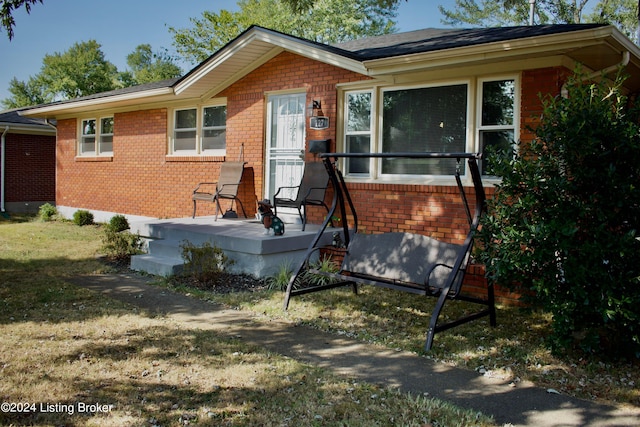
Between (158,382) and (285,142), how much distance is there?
6152 mm

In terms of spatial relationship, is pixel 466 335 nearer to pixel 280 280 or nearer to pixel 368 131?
pixel 280 280

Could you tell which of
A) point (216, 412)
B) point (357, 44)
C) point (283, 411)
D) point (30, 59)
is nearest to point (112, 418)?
point (216, 412)

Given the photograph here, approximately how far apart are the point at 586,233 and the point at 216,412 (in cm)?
315

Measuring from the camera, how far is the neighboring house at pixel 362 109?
6402 mm

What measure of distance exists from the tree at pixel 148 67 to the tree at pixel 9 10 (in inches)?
1420

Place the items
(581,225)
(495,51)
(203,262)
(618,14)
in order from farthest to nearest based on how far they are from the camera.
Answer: (618,14)
(203,262)
(495,51)
(581,225)

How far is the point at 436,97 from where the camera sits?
7285 mm

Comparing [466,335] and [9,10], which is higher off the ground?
[9,10]

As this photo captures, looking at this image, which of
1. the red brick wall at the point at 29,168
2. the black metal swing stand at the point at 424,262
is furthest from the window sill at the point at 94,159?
the black metal swing stand at the point at 424,262

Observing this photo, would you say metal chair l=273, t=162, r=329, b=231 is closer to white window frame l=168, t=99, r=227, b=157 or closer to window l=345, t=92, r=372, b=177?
window l=345, t=92, r=372, b=177

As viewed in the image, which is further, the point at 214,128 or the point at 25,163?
the point at 25,163

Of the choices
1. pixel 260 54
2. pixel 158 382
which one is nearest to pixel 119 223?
pixel 260 54

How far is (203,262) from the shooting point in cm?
693

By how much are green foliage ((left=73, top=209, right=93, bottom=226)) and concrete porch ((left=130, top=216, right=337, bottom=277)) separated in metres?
5.47
